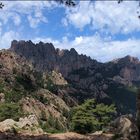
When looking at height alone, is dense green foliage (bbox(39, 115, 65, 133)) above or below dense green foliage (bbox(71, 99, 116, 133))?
below

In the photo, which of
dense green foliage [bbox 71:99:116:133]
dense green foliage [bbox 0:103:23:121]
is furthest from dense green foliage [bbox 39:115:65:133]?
dense green foliage [bbox 0:103:23:121]

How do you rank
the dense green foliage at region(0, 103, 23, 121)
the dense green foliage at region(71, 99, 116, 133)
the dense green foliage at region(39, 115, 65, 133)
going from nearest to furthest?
the dense green foliage at region(71, 99, 116, 133) < the dense green foliage at region(39, 115, 65, 133) < the dense green foliage at region(0, 103, 23, 121)

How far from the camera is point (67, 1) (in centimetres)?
1587

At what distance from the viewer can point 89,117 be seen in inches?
1398

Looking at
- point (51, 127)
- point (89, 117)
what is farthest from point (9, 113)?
point (51, 127)

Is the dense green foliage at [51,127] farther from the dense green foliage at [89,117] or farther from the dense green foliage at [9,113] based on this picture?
the dense green foliage at [9,113]

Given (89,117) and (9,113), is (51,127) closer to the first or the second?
(9,113)

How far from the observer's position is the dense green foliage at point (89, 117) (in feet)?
106

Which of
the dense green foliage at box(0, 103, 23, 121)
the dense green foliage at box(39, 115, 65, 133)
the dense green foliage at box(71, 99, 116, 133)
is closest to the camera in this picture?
the dense green foliage at box(71, 99, 116, 133)

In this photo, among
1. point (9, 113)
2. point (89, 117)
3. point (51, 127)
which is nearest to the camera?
point (89, 117)

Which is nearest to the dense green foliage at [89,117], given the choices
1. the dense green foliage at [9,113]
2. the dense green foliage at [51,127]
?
the dense green foliage at [51,127]

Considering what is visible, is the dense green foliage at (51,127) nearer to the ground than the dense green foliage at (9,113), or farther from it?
nearer to the ground

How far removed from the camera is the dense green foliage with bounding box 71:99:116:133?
32.2 meters

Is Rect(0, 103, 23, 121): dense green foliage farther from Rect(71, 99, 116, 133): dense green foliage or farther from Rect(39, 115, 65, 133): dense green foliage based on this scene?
Rect(71, 99, 116, 133): dense green foliage
